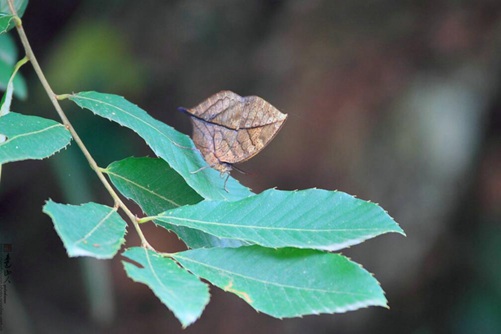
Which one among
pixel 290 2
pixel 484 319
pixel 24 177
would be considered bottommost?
pixel 484 319

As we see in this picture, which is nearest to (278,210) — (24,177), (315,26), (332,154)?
(332,154)

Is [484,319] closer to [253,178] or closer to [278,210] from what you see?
[253,178]

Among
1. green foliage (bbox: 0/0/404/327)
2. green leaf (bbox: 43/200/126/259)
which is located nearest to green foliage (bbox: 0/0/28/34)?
green foliage (bbox: 0/0/404/327)

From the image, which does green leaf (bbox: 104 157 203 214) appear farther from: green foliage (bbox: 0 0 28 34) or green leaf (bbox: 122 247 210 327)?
green foliage (bbox: 0 0 28 34)

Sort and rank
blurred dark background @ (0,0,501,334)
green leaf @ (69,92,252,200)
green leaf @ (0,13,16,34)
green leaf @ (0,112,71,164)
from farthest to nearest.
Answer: blurred dark background @ (0,0,501,334), green leaf @ (0,13,16,34), green leaf @ (69,92,252,200), green leaf @ (0,112,71,164)

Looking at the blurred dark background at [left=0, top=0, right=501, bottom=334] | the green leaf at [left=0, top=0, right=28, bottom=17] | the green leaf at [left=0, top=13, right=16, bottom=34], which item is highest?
the green leaf at [left=0, top=0, right=28, bottom=17]

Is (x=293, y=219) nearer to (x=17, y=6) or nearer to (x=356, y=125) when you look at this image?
(x=17, y=6)
